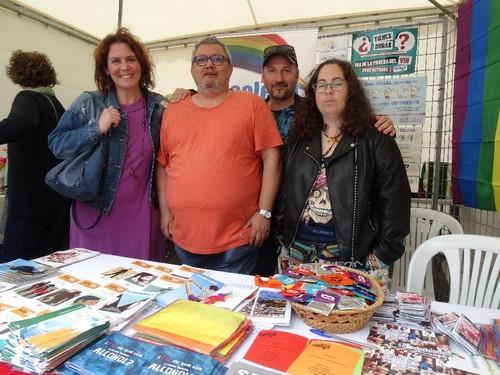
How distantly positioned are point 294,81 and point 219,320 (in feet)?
4.49

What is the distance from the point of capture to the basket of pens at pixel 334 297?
2.60 ft

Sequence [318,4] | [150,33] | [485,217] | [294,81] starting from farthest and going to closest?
[150,33], [318,4], [485,217], [294,81]

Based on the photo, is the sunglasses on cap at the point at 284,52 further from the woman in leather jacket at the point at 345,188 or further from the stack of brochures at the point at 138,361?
the stack of brochures at the point at 138,361

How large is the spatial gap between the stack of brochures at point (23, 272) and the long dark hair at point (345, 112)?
103cm

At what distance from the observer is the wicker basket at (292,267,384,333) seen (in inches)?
31.0

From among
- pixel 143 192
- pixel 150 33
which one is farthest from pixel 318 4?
pixel 143 192

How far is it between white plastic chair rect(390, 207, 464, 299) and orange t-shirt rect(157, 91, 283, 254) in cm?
99

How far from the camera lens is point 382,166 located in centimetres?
136

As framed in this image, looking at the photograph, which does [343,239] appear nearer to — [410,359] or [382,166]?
[382,166]

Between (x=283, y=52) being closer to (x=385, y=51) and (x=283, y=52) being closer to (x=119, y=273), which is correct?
(x=385, y=51)

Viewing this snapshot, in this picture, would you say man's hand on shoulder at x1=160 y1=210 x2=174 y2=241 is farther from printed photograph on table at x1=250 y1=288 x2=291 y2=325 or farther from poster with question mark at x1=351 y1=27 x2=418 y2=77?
poster with question mark at x1=351 y1=27 x2=418 y2=77

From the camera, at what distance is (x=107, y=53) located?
1.62 m

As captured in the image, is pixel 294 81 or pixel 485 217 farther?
pixel 485 217

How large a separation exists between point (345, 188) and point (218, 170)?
51 cm
